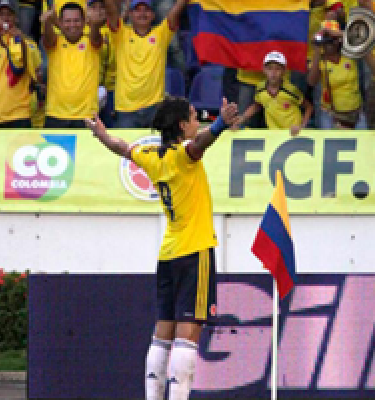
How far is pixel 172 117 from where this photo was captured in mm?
6973

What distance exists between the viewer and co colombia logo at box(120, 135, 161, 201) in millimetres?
11414

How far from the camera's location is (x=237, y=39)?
1248 cm

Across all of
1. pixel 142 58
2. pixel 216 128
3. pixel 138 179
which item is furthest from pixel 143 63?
pixel 216 128

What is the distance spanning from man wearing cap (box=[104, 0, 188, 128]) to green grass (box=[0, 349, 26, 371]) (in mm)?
2935

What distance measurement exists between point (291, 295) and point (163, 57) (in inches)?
165

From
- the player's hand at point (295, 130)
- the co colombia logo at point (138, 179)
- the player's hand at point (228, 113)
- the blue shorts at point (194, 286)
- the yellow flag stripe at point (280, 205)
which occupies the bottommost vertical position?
the blue shorts at point (194, 286)

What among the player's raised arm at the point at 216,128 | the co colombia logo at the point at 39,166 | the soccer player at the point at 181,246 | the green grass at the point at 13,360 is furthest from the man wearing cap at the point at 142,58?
the player's raised arm at the point at 216,128

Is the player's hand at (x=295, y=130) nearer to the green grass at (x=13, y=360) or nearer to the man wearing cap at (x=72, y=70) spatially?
the man wearing cap at (x=72, y=70)

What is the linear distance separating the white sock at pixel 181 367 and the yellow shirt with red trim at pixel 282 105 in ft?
16.8

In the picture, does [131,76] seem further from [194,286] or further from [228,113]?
[228,113]

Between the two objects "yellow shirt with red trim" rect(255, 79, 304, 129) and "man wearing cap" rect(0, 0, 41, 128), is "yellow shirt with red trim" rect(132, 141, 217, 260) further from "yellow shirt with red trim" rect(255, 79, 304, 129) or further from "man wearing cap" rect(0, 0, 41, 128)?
"man wearing cap" rect(0, 0, 41, 128)

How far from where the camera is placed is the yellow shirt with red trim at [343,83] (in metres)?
11.8

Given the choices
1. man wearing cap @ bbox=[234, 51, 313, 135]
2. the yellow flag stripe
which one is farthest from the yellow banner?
the yellow flag stripe

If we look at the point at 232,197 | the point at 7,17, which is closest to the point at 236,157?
the point at 232,197
